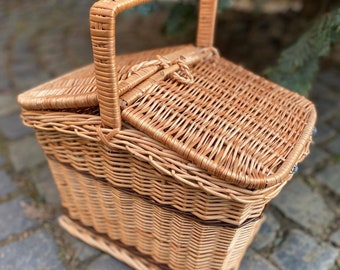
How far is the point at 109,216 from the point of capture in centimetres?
111

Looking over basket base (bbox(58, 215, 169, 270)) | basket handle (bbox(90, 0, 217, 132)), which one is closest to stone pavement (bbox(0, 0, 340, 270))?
basket base (bbox(58, 215, 169, 270))

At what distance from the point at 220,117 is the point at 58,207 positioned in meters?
0.76

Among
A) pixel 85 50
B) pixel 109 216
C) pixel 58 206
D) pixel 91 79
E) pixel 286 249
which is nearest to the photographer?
pixel 91 79

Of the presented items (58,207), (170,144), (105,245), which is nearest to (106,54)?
(170,144)

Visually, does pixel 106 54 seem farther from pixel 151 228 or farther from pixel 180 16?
pixel 180 16

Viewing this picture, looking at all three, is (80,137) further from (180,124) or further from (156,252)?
(156,252)

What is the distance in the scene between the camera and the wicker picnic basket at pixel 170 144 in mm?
799

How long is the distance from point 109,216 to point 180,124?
1.39ft

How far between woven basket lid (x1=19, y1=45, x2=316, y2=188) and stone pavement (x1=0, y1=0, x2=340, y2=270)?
18.6 inches

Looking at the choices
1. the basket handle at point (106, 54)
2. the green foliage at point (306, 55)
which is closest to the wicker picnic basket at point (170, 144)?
the basket handle at point (106, 54)

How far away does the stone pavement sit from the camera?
3.91 feet

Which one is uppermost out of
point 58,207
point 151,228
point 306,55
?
point 306,55

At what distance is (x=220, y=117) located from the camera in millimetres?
899

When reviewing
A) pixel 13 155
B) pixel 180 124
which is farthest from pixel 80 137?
pixel 13 155
